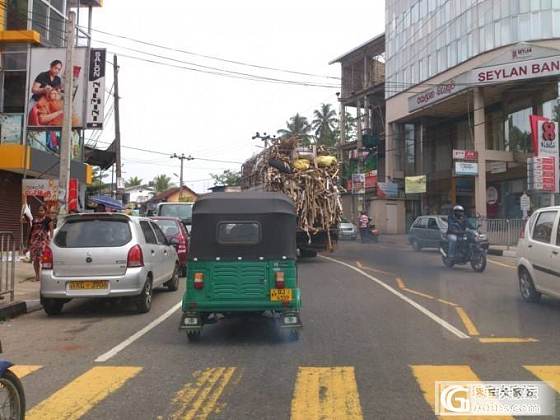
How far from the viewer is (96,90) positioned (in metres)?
19.4

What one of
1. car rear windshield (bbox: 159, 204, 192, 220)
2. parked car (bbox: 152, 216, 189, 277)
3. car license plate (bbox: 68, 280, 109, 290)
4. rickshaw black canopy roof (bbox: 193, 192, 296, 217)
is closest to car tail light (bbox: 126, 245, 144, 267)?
car license plate (bbox: 68, 280, 109, 290)

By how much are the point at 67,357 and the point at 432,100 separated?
35.4m

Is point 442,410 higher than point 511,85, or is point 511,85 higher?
point 511,85

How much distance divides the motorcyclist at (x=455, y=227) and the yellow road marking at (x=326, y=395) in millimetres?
10196

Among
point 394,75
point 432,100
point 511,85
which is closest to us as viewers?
point 511,85

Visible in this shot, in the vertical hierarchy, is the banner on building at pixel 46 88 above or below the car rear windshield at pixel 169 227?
above

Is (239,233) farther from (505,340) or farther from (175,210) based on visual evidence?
(175,210)

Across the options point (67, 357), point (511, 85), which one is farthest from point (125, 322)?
point (511, 85)

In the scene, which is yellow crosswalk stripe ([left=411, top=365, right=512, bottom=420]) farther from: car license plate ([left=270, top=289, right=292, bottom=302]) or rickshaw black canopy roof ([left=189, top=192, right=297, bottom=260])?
rickshaw black canopy roof ([left=189, top=192, right=297, bottom=260])

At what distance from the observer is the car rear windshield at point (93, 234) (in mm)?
9148

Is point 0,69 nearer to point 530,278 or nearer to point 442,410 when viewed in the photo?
point 530,278

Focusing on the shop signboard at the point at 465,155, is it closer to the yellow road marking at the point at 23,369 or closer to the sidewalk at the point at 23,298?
the sidewalk at the point at 23,298

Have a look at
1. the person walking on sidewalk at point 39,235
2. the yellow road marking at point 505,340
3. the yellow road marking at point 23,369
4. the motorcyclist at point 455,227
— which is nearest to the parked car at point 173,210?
the person walking on sidewalk at point 39,235

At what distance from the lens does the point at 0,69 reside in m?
20.7
